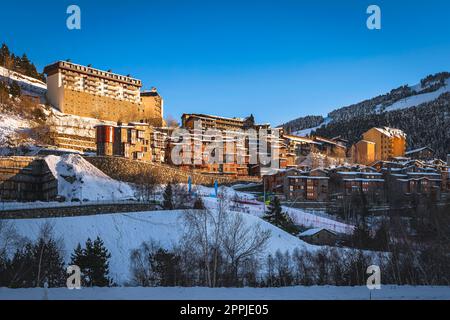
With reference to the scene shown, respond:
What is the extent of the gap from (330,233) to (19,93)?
60315 millimetres

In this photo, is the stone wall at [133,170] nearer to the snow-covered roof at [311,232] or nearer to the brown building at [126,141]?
the brown building at [126,141]

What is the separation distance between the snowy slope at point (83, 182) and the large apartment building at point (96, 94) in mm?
34348

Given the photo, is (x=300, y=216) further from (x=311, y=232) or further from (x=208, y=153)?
(x=208, y=153)

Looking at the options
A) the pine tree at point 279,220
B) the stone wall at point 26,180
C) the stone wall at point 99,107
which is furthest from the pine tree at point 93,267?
the stone wall at point 99,107

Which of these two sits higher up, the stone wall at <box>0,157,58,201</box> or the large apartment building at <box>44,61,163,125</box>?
the large apartment building at <box>44,61,163,125</box>

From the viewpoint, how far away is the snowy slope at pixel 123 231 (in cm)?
3812

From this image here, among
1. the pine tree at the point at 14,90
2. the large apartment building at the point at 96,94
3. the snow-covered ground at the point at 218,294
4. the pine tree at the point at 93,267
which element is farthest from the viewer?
the large apartment building at the point at 96,94

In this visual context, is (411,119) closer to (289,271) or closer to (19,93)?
(19,93)

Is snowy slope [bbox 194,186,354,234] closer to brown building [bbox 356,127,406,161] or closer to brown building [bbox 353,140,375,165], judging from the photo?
brown building [bbox 353,140,375,165]

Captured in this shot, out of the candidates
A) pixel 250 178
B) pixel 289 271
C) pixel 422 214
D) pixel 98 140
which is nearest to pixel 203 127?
pixel 250 178

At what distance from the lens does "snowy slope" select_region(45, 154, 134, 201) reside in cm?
5378

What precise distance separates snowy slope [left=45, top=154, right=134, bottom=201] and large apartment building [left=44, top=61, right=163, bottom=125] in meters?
34.3

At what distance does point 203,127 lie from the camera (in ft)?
336

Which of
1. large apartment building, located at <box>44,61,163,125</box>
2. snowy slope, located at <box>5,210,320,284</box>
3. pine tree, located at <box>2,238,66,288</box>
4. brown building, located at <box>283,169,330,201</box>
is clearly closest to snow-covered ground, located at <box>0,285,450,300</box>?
pine tree, located at <box>2,238,66,288</box>
